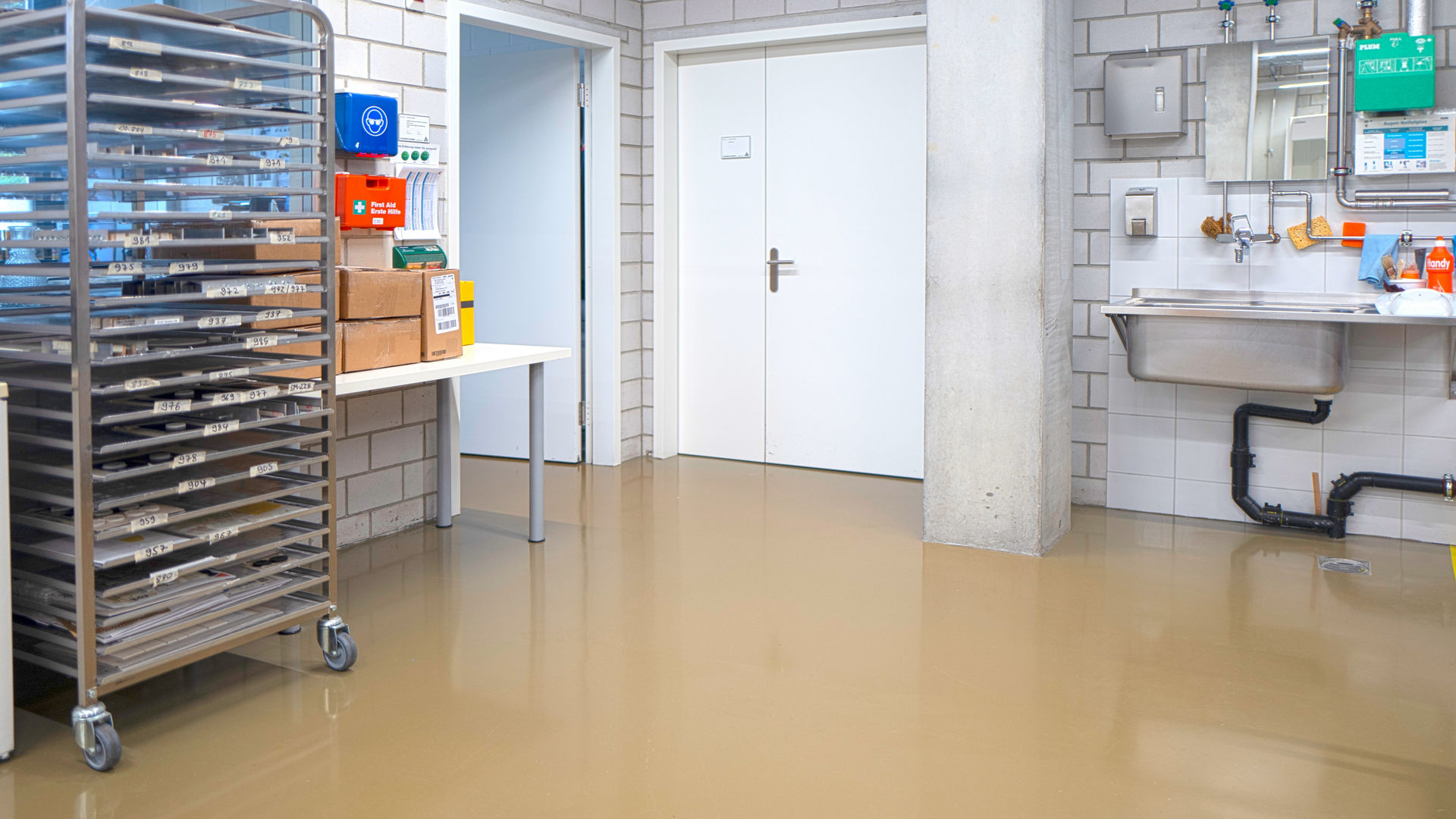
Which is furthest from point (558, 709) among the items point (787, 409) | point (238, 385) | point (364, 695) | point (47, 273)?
point (787, 409)

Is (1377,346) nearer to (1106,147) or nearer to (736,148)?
(1106,147)

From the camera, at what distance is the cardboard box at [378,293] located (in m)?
3.55

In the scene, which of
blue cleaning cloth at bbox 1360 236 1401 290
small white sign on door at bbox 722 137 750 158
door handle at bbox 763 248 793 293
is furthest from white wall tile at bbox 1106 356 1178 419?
small white sign on door at bbox 722 137 750 158

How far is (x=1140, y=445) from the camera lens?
16.2ft

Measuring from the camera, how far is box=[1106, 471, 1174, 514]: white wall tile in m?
4.92

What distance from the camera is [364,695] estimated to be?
3.02 meters

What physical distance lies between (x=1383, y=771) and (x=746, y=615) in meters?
1.79

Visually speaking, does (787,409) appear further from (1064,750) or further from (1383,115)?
(1064,750)

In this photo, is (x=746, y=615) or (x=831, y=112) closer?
(x=746, y=615)

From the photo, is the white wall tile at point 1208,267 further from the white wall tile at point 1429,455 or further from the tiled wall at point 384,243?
the tiled wall at point 384,243

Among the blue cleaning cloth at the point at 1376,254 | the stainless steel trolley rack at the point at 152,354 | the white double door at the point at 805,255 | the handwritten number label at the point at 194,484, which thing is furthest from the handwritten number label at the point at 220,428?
the blue cleaning cloth at the point at 1376,254

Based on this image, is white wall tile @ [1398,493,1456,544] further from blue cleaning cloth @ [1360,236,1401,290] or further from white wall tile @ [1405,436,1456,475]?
blue cleaning cloth @ [1360,236,1401,290]

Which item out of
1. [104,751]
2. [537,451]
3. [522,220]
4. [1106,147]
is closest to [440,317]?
[537,451]

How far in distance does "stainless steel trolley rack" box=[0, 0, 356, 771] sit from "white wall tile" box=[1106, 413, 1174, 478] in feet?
10.9
